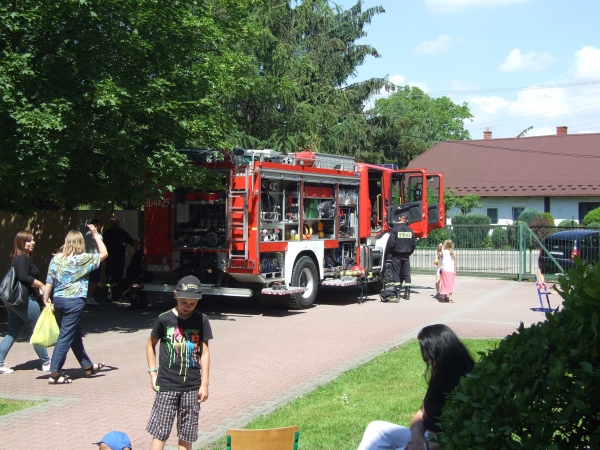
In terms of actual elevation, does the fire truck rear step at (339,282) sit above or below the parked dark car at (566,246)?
below

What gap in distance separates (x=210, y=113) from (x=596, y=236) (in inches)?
512

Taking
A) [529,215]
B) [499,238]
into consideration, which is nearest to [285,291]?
[499,238]

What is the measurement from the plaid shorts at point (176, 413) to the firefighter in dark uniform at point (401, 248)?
11.9 metres

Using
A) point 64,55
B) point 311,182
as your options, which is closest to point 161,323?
point 64,55

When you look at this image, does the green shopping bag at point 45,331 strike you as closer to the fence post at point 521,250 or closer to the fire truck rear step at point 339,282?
the fire truck rear step at point 339,282

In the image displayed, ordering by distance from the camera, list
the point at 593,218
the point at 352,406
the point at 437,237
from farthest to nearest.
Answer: the point at 593,218
the point at 437,237
the point at 352,406

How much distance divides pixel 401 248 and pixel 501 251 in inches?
308

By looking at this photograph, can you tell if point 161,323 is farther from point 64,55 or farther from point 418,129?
point 418,129

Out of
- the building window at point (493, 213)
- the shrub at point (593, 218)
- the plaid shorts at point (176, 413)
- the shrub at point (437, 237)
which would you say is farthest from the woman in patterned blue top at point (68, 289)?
the building window at point (493, 213)

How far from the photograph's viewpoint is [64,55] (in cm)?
1189

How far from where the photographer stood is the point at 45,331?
8375 millimetres

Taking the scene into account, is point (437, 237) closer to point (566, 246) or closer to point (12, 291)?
point (566, 246)

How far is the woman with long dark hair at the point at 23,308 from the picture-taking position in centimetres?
895

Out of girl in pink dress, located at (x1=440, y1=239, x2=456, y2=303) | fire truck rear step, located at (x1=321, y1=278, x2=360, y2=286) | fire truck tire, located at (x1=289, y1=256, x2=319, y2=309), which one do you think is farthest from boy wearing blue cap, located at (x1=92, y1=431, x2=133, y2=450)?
girl in pink dress, located at (x1=440, y1=239, x2=456, y2=303)
